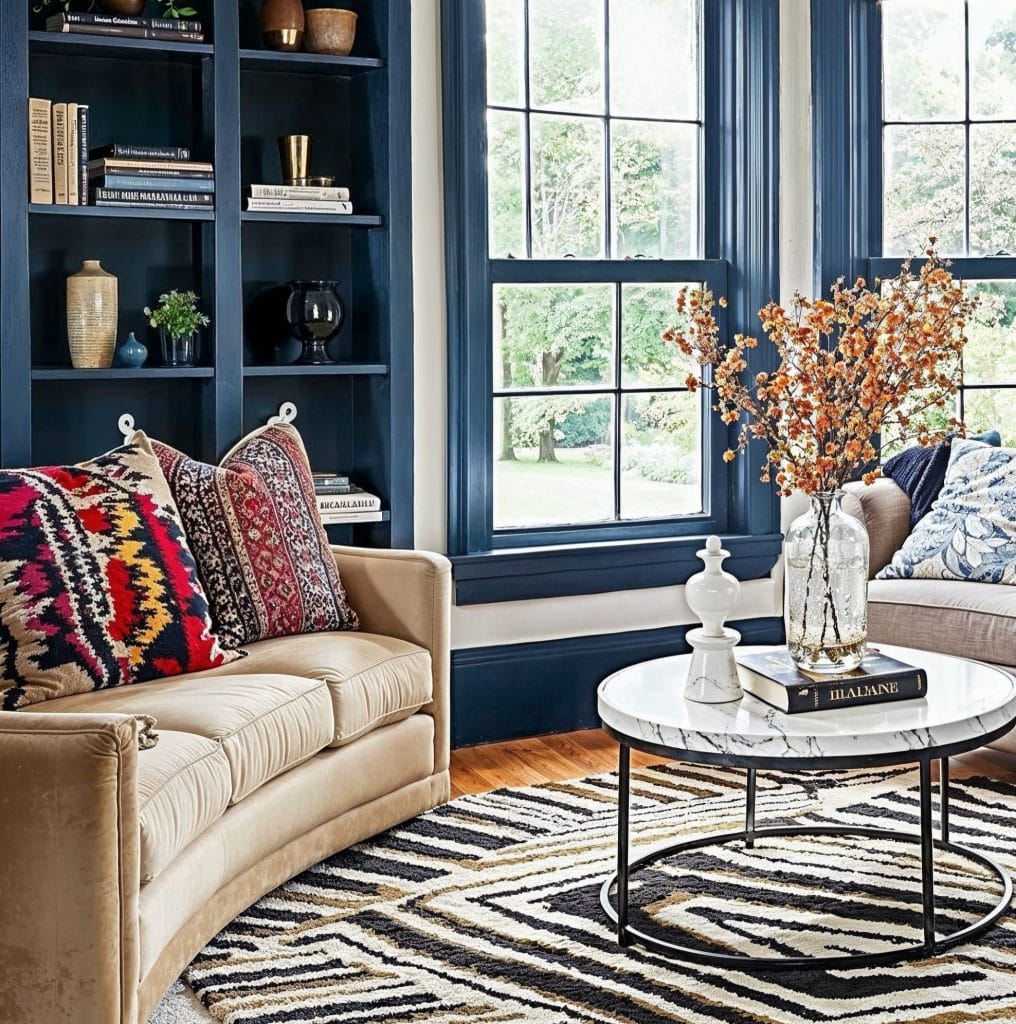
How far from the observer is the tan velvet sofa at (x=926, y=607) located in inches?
160

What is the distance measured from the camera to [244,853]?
121 inches

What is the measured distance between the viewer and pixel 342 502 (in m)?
4.38

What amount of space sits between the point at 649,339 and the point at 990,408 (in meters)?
1.16

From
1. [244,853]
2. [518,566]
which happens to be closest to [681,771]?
[518,566]

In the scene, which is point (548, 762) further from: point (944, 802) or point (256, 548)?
point (944, 802)

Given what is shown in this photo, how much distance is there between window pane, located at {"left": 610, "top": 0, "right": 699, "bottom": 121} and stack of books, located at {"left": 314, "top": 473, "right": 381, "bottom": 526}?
1470 mm

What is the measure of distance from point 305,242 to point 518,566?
3.72 ft

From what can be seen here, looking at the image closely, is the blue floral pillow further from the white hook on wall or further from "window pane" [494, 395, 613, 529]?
the white hook on wall

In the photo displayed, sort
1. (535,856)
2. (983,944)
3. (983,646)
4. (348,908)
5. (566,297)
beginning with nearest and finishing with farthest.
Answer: (983,944), (348,908), (535,856), (983,646), (566,297)

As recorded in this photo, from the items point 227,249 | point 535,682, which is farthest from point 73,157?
point 535,682

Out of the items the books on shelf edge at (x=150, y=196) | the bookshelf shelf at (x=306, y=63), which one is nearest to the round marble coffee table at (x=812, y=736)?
the books on shelf edge at (x=150, y=196)

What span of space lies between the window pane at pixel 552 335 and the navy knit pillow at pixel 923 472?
0.94m

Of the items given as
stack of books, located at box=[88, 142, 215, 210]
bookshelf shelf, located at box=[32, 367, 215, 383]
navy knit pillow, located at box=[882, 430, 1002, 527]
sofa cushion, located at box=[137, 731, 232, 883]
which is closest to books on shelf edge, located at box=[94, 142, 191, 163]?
stack of books, located at box=[88, 142, 215, 210]

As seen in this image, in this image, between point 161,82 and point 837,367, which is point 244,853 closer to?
point 837,367
